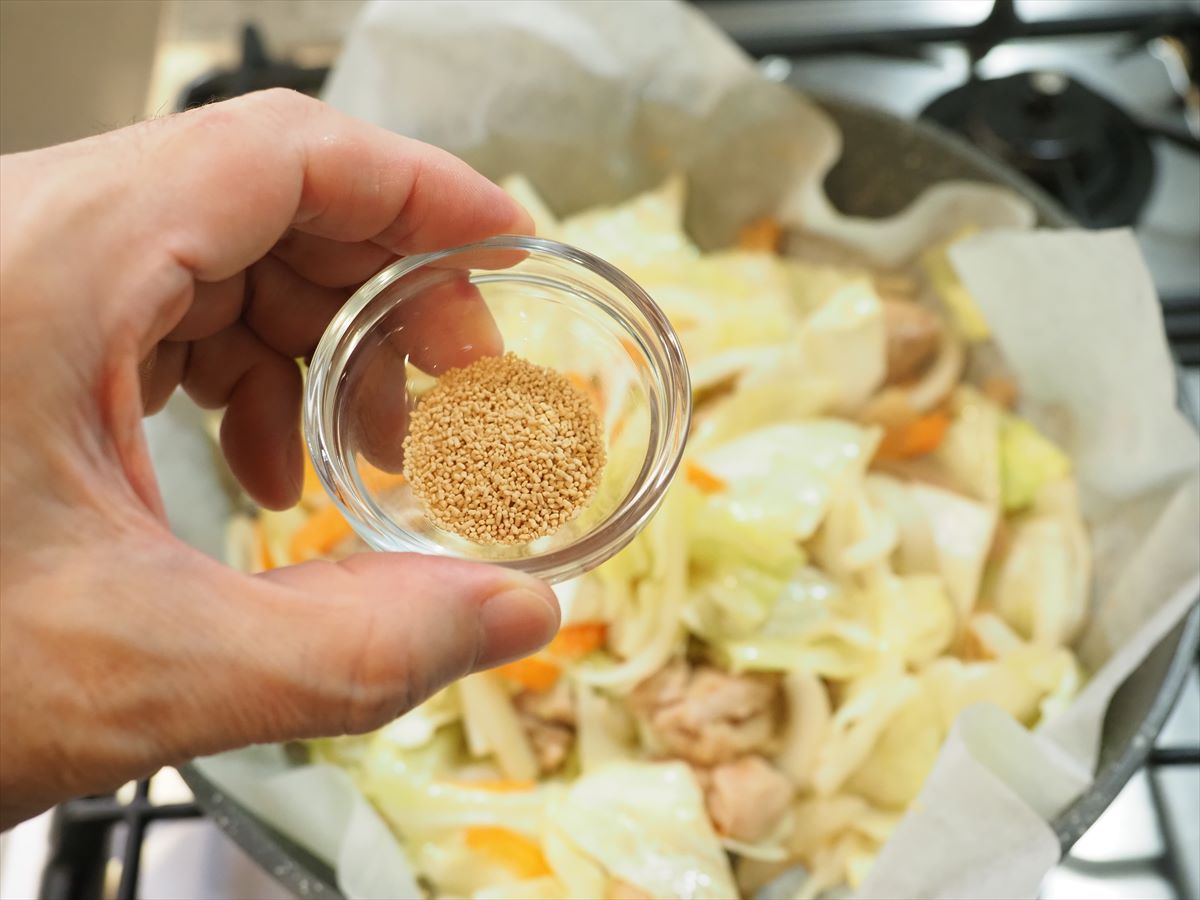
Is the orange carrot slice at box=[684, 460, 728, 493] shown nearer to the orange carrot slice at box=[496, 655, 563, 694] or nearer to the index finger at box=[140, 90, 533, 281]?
the orange carrot slice at box=[496, 655, 563, 694]

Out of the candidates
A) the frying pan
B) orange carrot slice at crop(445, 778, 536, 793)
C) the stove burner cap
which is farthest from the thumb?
the stove burner cap

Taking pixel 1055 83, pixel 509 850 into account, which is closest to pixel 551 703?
pixel 509 850

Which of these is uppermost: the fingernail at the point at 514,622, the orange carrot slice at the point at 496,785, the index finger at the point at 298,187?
the index finger at the point at 298,187

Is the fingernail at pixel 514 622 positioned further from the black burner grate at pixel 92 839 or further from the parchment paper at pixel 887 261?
the black burner grate at pixel 92 839

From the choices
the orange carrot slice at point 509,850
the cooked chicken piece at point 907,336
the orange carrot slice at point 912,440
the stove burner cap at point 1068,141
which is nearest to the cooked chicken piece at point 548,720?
the orange carrot slice at point 509,850

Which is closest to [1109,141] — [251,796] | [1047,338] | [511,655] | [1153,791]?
[1047,338]

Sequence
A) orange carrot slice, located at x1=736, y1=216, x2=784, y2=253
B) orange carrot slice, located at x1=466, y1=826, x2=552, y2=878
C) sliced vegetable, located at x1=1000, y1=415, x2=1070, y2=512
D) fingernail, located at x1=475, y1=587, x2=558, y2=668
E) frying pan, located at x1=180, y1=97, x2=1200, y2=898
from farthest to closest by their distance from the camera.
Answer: orange carrot slice, located at x1=736, y1=216, x2=784, y2=253 < sliced vegetable, located at x1=1000, y1=415, x2=1070, y2=512 < orange carrot slice, located at x1=466, y1=826, x2=552, y2=878 < frying pan, located at x1=180, y1=97, x2=1200, y2=898 < fingernail, located at x1=475, y1=587, x2=558, y2=668

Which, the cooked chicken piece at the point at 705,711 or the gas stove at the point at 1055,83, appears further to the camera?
the gas stove at the point at 1055,83
